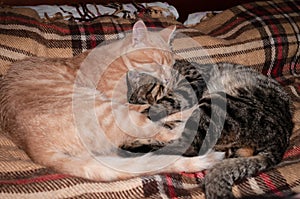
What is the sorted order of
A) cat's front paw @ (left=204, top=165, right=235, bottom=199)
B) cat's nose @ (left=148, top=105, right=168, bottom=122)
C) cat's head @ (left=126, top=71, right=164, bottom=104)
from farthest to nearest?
1. cat's head @ (left=126, top=71, right=164, bottom=104)
2. cat's nose @ (left=148, top=105, right=168, bottom=122)
3. cat's front paw @ (left=204, top=165, right=235, bottom=199)

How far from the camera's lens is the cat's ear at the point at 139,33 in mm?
2013

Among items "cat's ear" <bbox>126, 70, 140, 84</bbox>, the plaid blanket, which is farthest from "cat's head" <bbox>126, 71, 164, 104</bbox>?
the plaid blanket

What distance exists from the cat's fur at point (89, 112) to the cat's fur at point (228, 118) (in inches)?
3.1

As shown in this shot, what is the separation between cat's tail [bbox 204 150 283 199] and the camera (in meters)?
1.51

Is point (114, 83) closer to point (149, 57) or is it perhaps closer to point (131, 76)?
point (131, 76)

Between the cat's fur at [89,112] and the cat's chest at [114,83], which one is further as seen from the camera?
the cat's chest at [114,83]

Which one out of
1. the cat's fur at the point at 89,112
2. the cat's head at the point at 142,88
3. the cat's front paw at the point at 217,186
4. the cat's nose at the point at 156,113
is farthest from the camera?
the cat's head at the point at 142,88

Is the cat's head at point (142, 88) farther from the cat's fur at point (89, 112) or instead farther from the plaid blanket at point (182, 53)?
the plaid blanket at point (182, 53)

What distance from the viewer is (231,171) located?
1.60 m

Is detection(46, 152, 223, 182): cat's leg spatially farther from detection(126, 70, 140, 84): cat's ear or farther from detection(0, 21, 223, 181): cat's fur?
detection(126, 70, 140, 84): cat's ear

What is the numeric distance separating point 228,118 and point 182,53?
75cm

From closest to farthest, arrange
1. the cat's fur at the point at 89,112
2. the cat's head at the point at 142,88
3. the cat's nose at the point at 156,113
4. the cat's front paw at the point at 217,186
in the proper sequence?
the cat's front paw at the point at 217,186
the cat's fur at the point at 89,112
the cat's nose at the point at 156,113
the cat's head at the point at 142,88

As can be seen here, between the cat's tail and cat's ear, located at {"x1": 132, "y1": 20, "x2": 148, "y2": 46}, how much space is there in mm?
815

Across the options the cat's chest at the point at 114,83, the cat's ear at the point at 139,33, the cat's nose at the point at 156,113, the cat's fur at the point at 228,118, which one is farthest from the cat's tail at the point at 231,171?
the cat's ear at the point at 139,33
